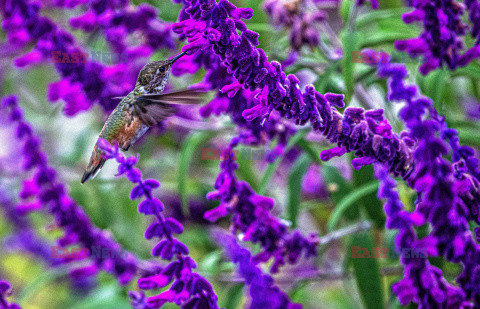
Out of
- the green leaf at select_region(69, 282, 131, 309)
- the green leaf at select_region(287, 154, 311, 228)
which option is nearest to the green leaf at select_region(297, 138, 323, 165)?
the green leaf at select_region(287, 154, 311, 228)

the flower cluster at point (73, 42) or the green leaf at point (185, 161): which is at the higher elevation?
the flower cluster at point (73, 42)

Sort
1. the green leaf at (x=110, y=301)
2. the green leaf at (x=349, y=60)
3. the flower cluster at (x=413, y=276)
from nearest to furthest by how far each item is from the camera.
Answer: the flower cluster at (x=413, y=276)
the green leaf at (x=349, y=60)
the green leaf at (x=110, y=301)

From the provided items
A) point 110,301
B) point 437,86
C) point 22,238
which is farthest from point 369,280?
point 22,238

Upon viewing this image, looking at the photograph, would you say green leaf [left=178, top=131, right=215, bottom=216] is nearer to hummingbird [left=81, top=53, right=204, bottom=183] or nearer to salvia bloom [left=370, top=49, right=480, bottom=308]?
hummingbird [left=81, top=53, right=204, bottom=183]

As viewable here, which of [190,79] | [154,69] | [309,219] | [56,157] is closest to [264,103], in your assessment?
[154,69]

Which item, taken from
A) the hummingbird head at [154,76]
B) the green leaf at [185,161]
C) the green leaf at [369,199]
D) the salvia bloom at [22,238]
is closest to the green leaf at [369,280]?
the green leaf at [369,199]

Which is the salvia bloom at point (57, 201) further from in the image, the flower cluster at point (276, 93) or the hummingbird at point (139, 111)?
the flower cluster at point (276, 93)

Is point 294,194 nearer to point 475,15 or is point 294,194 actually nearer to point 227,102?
point 227,102
